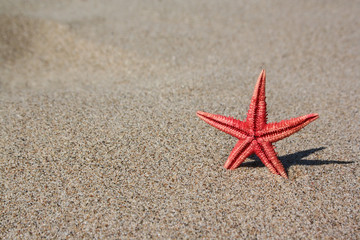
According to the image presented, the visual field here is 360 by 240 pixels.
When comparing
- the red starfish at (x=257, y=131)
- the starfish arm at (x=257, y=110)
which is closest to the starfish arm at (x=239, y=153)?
the red starfish at (x=257, y=131)

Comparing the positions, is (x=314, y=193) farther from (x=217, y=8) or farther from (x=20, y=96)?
(x=217, y=8)

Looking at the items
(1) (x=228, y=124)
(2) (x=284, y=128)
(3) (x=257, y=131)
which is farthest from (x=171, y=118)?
(2) (x=284, y=128)

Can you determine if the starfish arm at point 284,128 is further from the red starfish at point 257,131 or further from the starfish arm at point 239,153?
the starfish arm at point 239,153

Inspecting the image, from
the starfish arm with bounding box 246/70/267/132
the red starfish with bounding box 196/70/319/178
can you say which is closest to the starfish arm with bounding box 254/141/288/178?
the red starfish with bounding box 196/70/319/178

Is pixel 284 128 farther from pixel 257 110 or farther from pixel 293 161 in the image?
pixel 293 161

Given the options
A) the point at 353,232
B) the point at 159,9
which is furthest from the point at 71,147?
the point at 159,9

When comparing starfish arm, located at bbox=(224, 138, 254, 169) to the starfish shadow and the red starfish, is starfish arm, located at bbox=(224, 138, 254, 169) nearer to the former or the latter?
the red starfish
